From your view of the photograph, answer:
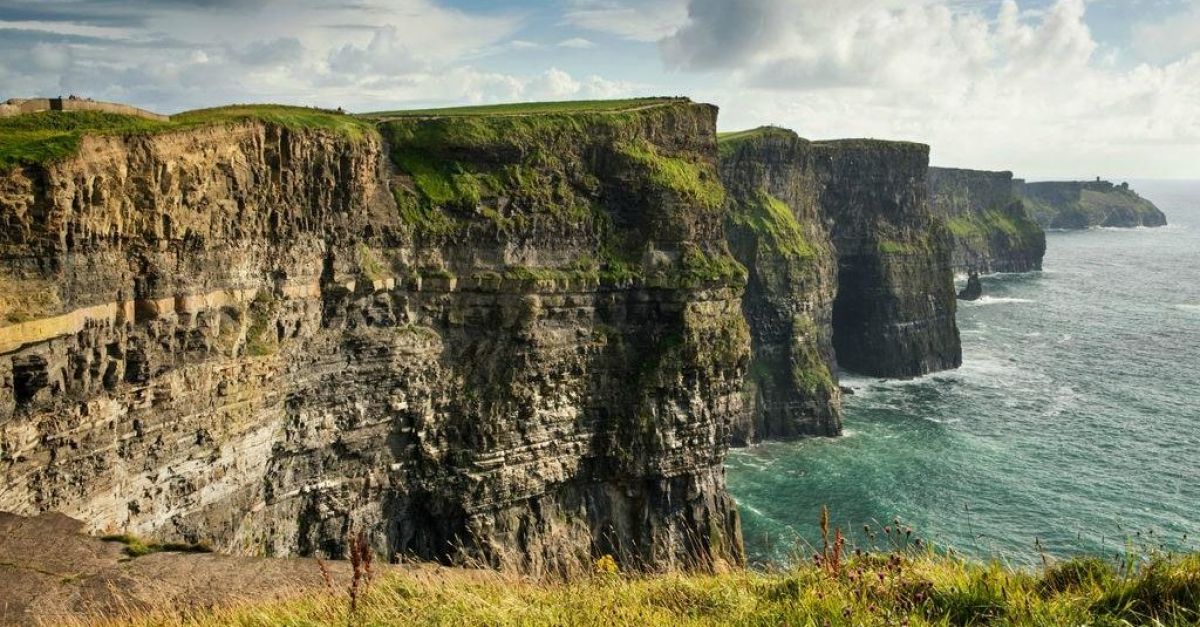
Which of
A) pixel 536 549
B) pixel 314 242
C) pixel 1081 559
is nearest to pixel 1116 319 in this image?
pixel 536 549

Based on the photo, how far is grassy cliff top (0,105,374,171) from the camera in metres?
21.3

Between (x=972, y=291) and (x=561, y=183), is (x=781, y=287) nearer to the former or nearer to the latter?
(x=561, y=183)

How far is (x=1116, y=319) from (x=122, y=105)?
12534 centimetres

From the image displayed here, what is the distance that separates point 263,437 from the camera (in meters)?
29.9

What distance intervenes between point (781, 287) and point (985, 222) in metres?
112

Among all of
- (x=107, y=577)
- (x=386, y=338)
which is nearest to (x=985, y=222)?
(x=386, y=338)

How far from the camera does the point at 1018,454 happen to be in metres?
63.9

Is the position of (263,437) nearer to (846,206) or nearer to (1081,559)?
(1081,559)

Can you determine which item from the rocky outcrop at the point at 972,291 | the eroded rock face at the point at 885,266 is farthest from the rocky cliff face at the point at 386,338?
the rocky outcrop at the point at 972,291

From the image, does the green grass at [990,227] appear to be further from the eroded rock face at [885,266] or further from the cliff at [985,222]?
the eroded rock face at [885,266]

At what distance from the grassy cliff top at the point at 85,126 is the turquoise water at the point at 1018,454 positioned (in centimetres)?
2451

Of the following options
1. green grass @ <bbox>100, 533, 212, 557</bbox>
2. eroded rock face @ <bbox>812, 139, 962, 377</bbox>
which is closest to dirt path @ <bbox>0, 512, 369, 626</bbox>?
green grass @ <bbox>100, 533, 212, 557</bbox>

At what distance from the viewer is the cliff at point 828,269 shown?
241 ft

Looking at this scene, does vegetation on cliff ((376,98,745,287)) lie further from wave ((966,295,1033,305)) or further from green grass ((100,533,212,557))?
wave ((966,295,1033,305))
